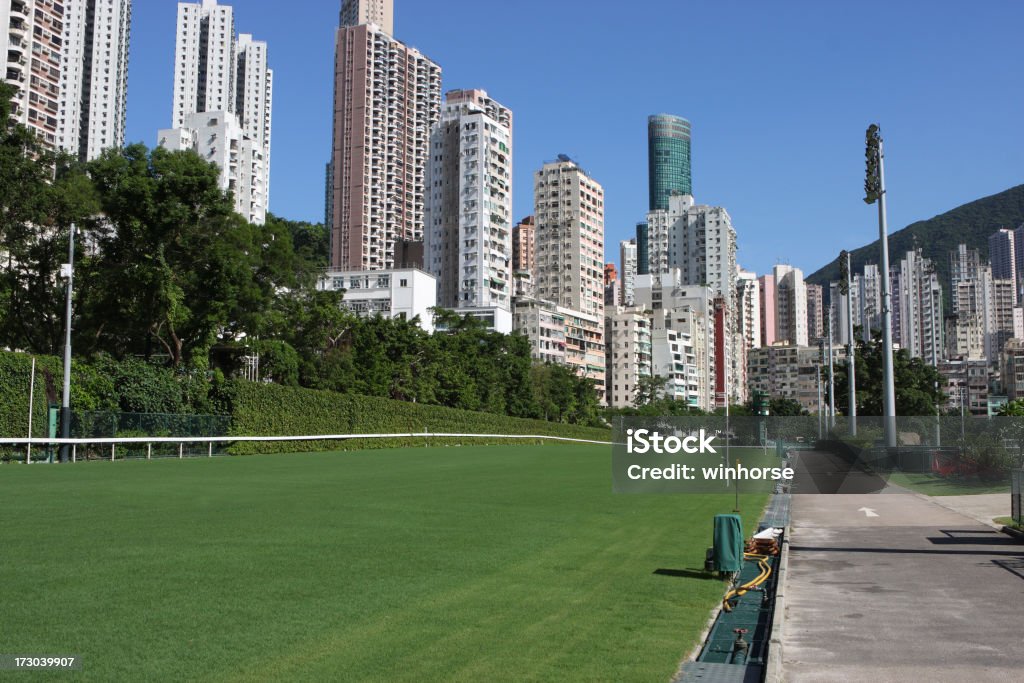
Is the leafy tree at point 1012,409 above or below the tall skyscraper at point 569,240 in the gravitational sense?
below

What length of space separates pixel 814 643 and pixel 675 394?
171m

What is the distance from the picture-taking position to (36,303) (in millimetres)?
45844

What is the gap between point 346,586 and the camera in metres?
9.79

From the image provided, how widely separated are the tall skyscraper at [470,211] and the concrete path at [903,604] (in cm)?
12168

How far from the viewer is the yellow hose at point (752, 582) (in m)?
10.3

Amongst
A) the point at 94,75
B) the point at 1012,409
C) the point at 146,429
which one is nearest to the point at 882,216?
the point at 146,429

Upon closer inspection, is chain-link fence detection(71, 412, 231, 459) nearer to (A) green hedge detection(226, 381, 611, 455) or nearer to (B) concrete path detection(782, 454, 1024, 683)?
(A) green hedge detection(226, 381, 611, 455)

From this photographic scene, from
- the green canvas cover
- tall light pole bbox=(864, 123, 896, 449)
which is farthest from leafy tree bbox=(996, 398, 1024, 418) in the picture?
the green canvas cover

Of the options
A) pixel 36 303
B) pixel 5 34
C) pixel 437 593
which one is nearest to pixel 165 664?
pixel 437 593

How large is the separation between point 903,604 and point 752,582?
5.87 feet

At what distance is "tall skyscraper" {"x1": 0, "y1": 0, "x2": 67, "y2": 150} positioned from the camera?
306ft

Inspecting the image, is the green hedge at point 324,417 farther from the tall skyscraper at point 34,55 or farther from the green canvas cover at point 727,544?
the tall skyscraper at point 34,55

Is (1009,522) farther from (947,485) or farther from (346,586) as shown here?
(346,586)

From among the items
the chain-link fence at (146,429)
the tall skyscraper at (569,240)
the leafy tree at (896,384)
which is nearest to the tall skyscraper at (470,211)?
the tall skyscraper at (569,240)
